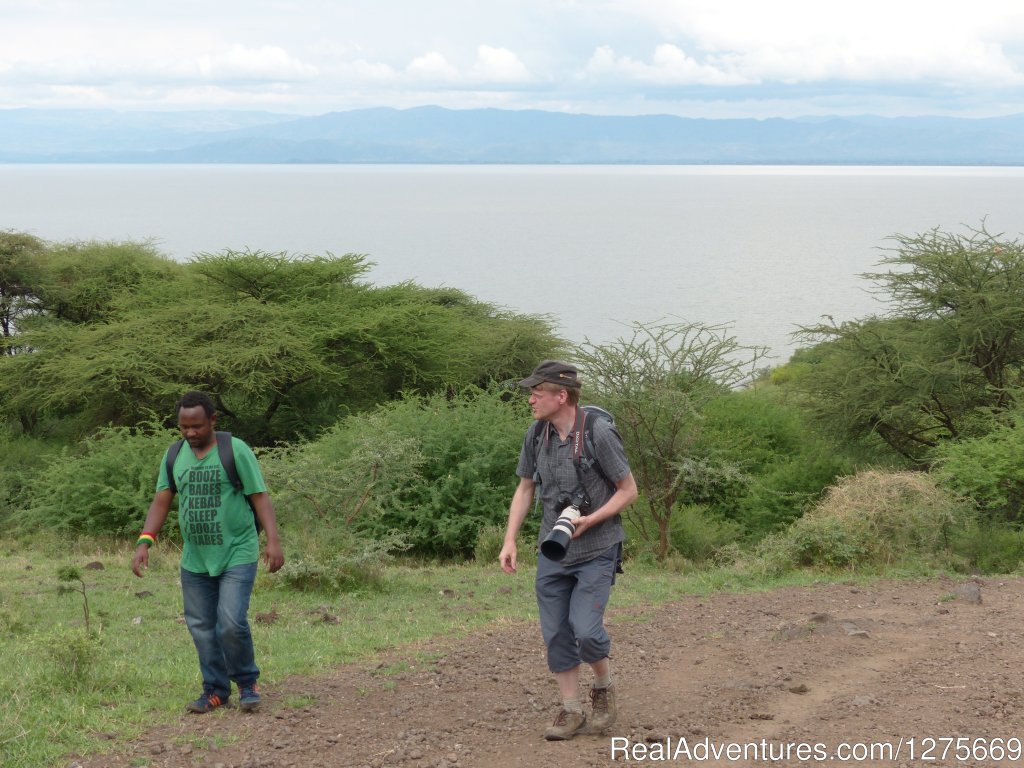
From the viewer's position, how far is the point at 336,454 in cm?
1844

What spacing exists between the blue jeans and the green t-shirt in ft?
0.30

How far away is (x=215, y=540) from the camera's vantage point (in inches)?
237

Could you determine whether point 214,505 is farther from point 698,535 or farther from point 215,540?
point 698,535

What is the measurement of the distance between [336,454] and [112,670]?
11595mm

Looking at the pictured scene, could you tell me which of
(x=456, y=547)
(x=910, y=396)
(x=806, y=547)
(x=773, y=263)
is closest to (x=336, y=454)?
(x=456, y=547)

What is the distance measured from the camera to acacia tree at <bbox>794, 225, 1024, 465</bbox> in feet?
68.7

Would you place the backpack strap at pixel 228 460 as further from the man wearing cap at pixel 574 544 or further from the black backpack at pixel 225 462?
the man wearing cap at pixel 574 544

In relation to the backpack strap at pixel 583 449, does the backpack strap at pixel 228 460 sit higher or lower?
lower

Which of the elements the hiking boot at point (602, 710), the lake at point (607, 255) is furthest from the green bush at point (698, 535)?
the lake at point (607, 255)

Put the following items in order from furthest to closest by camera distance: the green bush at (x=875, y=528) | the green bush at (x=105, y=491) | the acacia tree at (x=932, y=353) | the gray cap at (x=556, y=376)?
1. the acacia tree at (x=932, y=353)
2. the green bush at (x=105, y=491)
3. the green bush at (x=875, y=528)
4. the gray cap at (x=556, y=376)

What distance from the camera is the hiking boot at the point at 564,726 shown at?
18.4ft

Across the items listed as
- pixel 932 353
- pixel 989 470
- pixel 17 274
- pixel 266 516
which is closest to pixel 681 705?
pixel 266 516

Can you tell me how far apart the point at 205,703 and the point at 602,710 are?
2.25 metres

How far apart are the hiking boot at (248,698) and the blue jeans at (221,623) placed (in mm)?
29
